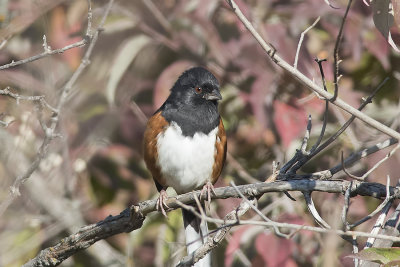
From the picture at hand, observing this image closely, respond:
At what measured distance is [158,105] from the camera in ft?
11.4

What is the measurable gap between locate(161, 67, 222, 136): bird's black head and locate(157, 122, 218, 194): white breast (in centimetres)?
4

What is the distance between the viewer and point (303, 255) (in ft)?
11.2

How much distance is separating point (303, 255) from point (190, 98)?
1.03 metres

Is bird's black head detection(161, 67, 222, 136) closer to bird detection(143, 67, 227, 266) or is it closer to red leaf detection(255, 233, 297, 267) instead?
bird detection(143, 67, 227, 266)

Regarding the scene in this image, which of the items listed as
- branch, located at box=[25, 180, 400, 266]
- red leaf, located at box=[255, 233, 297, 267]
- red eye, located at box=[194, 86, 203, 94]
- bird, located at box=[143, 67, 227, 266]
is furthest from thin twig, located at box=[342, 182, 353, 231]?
red eye, located at box=[194, 86, 203, 94]

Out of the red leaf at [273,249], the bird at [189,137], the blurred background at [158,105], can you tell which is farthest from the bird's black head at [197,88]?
the red leaf at [273,249]

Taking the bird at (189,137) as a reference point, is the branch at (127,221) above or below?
below

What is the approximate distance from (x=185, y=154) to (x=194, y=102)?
0.30 m

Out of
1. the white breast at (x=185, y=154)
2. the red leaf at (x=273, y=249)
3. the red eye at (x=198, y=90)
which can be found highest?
the red eye at (x=198, y=90)

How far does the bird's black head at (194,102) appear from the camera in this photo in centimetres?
314

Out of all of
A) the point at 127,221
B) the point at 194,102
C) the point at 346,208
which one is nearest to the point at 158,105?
the point at 194,102

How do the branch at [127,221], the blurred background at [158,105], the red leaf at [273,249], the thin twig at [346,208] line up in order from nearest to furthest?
1. the thin twig at [346,208]
2. the branch at [127,221]
3. the red leaf at [273,249]
4. the blurred background at [158,105]

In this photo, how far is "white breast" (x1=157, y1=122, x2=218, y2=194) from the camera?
309cm

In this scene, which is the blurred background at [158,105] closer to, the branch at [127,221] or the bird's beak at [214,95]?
the bird's beak at [214,95]
